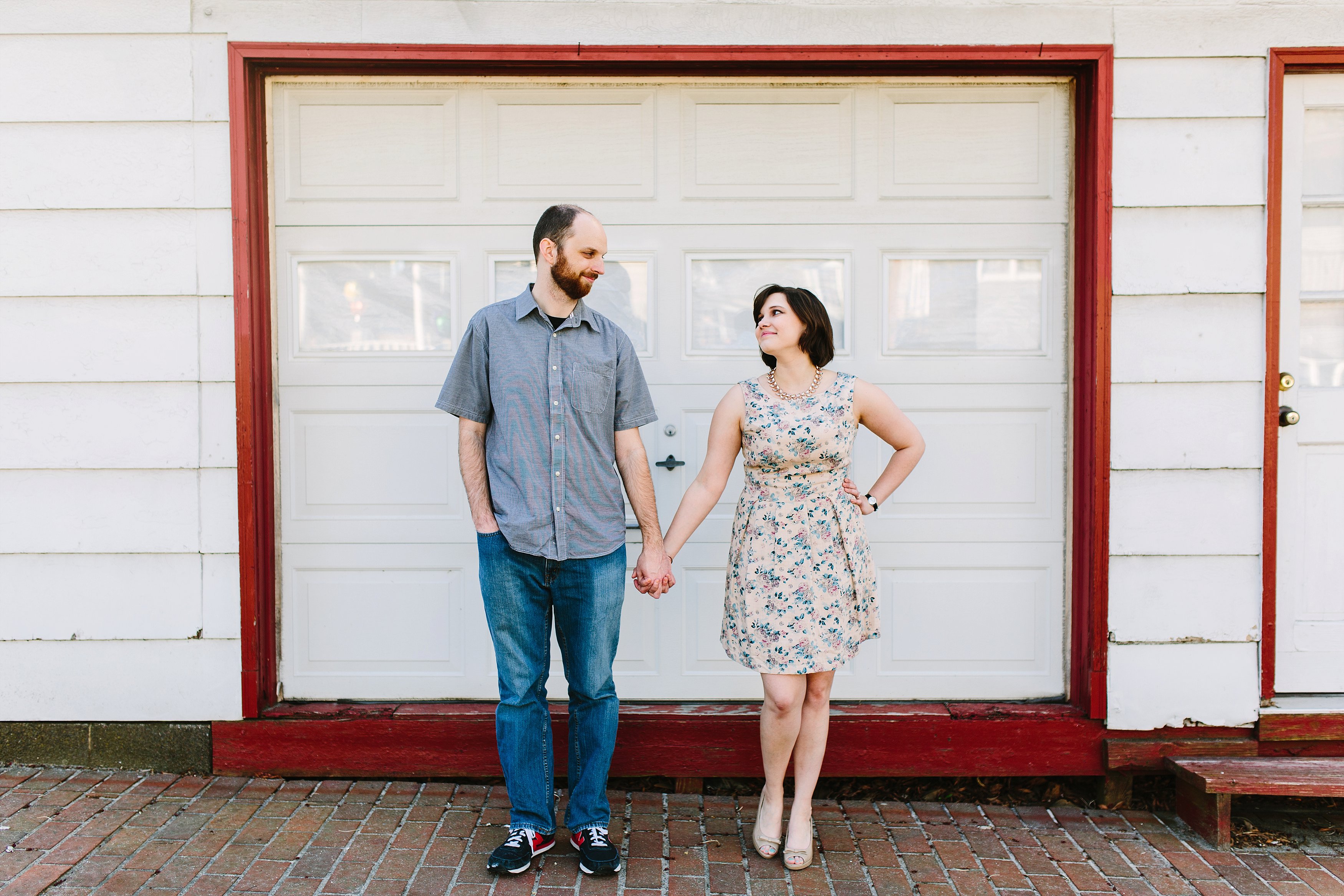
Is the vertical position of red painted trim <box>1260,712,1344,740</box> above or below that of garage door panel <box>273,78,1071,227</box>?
below

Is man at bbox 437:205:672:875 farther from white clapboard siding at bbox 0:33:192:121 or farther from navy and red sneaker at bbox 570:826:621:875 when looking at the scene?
white clapboard siding at bbox 0:33:192:121

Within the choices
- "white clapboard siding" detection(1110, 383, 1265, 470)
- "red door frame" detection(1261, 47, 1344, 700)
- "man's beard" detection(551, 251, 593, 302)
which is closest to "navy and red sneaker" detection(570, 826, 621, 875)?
"man's beard" detection(551, 251, 593, 302)

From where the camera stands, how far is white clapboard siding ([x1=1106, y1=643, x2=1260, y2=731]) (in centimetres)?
308

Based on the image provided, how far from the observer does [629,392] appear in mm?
2676

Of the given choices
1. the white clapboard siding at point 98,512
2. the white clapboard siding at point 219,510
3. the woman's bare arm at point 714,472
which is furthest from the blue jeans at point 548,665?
the white clapboard siding at point 98,512

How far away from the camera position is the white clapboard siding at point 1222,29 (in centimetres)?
300

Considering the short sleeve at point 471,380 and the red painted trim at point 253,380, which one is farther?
the red painted trim at point 253,380

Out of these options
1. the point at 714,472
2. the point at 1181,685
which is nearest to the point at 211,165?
the point at 714,472

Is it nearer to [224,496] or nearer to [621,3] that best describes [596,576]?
[224,496]

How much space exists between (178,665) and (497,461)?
1500 millimetres

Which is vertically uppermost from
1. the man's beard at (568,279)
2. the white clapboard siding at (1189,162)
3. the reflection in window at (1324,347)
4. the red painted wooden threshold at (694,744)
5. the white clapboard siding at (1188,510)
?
the white clapboard siding at (1189,162)

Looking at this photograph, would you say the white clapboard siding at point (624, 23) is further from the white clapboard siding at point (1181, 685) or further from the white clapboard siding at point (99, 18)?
the white clapboard siding at point (1181, 685)

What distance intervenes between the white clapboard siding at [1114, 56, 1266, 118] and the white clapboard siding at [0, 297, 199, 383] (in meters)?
3.07

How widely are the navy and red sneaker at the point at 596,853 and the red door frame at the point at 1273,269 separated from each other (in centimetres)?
223
